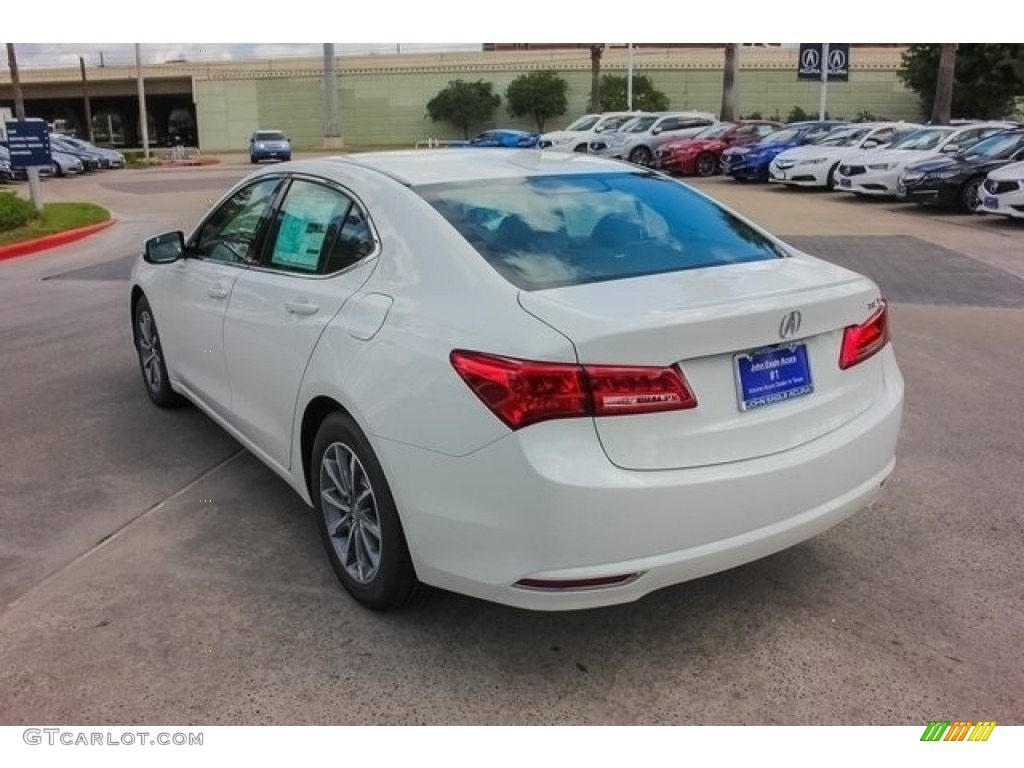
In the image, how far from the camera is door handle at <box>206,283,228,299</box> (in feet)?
14.2

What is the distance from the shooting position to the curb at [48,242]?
13.7 meters

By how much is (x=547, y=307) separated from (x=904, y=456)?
298 centimetres

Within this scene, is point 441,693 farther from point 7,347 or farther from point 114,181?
point 114,181

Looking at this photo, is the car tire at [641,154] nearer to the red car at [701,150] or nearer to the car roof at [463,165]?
the red car at [701,150]

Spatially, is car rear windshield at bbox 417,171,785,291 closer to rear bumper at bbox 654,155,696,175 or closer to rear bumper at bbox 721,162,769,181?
rear bumper at bbox 721,162,769,181

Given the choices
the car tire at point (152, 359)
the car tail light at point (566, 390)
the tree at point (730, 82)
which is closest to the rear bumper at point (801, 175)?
the car tire at point (152, 359)

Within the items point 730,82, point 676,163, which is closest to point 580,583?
point 676,163

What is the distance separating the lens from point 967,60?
1875 inches

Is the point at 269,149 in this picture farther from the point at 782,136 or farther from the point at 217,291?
the point at 217,291

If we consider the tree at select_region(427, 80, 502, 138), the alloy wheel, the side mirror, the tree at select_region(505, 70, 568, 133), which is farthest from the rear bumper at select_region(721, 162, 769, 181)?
the tree at select_region(427, 80, 502, 138)

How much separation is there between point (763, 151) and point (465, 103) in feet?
137

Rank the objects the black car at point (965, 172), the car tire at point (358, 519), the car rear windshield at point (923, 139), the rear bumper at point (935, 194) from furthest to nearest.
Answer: the car rear windshield at point (923, 139) < the rear bumper at point (935, 194) < the black car at point (965, 172) < the car tire at point (358, 519)

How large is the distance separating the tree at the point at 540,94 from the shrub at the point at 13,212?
49482 millimetres

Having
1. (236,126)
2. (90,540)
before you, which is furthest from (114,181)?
(236,126)
